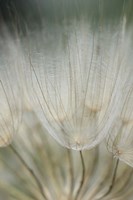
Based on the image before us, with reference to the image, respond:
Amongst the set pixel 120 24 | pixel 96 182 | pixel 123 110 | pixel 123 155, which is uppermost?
pixel 120 24

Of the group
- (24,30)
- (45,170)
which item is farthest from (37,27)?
(45,170)

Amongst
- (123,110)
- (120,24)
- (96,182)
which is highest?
(120,24)

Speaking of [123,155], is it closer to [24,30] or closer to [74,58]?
[74,58]

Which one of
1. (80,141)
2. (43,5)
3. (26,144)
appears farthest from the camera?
(26,144)

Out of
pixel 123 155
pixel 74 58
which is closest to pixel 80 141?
pixel 123 155

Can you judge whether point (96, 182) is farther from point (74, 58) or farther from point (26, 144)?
point (74, 58)

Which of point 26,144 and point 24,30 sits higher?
point 24,30

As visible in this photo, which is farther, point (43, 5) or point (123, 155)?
point (123, 155)

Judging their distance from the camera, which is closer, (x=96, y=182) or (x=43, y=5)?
(x=43, y=5)

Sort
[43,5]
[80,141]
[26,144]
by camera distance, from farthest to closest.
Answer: [26,144] → [80,141] → [43,5]
